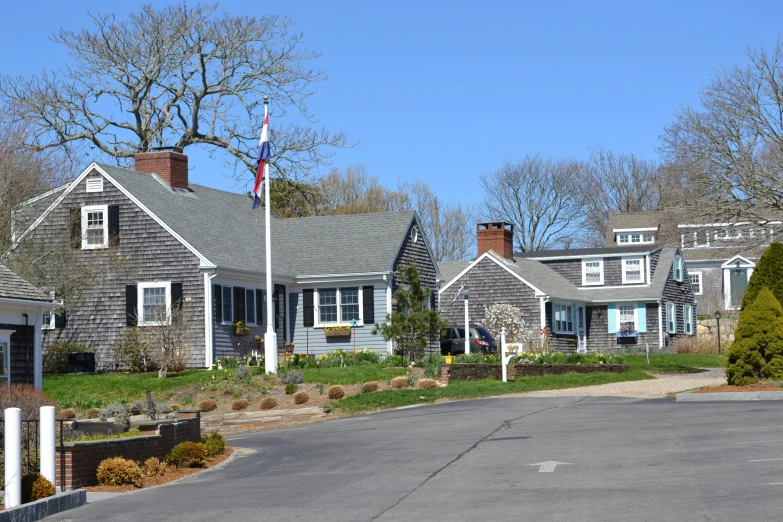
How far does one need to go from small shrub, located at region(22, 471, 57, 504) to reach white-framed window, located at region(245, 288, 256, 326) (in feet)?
77.3

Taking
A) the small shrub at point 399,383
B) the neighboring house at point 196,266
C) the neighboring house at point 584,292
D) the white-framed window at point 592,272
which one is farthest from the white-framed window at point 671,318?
the small shrub at point 399,383

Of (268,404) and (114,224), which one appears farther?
(114,224)

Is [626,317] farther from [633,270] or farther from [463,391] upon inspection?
[463,391]

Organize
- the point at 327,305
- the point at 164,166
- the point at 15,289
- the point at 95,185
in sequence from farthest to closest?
the point at 164,166
the point at 327,305
the point at 95,185
the point at 15,289

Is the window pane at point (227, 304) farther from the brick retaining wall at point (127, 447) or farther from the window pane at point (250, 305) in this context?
the brick retaining wall at point (127, 447)

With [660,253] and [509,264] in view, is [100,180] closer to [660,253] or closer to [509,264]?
[509,264]

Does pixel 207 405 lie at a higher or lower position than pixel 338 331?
lower

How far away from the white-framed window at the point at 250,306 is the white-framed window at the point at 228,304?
40.3 inches

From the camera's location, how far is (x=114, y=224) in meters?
36.8

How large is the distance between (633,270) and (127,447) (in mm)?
41274

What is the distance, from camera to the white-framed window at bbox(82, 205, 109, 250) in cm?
3691

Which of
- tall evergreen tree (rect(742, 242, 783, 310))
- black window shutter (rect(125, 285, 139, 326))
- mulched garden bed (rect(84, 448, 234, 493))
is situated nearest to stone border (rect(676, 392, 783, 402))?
tall evergreen tree (rect(742, 242, 783, 310))

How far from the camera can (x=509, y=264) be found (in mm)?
51344

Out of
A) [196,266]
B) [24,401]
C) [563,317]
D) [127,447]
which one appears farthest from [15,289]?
[563,317]
